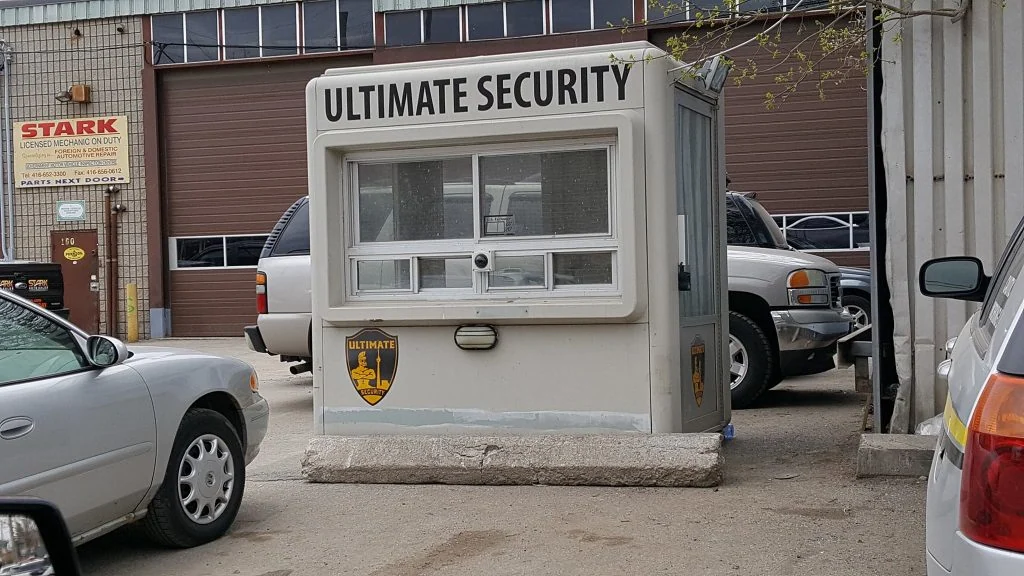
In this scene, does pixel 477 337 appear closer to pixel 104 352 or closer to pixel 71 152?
pixel 104 352

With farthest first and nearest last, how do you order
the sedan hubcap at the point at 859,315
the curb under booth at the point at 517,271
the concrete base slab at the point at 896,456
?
the sedan hubcap at the point at 859,315, the curb under booth at the point at 517,271, the concrete base slab at the point at 896,456

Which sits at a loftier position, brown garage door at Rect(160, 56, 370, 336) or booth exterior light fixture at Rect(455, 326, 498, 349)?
brown garage door at Rect(160, 56, 370, 336)

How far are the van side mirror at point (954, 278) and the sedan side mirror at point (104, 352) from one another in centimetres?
352

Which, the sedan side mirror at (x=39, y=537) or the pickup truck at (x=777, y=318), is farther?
the pickup truck at (x=777, y=318)

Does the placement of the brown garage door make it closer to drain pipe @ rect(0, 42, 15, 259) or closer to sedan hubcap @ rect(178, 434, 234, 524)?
drain pipe @ rect(0, 42, 15, 259)

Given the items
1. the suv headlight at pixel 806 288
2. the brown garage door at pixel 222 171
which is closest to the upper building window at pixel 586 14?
the brown garage door at pixel 222 171

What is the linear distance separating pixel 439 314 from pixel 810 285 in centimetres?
410

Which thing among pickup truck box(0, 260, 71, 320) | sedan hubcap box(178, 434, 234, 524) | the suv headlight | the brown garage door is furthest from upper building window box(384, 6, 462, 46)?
sedan hubcap box(178, 434, 234, 524)

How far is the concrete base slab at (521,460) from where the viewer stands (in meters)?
6.57

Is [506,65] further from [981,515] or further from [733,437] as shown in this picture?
[981,515]

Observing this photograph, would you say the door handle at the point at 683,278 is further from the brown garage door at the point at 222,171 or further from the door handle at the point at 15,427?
the brown garage door at the point at 222,171

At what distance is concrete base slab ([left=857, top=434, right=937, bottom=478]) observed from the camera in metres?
6.46

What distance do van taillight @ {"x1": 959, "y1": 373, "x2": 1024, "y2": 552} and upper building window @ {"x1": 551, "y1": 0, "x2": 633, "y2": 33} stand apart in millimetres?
17033

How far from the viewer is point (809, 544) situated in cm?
538
